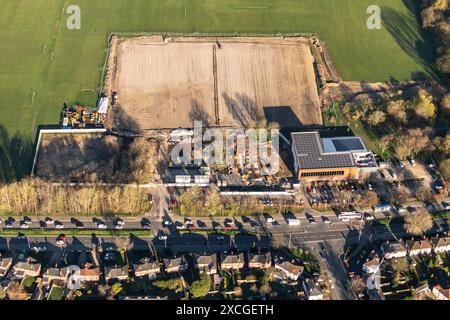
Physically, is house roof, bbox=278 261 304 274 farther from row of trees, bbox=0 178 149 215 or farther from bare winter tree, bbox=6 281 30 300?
bare winter tree, bbox=6 281 30 300

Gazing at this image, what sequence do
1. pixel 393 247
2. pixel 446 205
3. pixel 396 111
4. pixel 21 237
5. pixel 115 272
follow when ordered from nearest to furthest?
1. pixel 115 272
2. pixel 393 247
3. pixel 21 237
4. pixel 446 205
5. pixel 396 111

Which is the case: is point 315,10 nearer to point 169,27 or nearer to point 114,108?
point 169,27

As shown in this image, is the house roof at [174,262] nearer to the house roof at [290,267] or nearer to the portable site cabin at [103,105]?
the house roof at [290,267]

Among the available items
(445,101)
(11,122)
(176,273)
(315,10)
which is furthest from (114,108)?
(445,101)

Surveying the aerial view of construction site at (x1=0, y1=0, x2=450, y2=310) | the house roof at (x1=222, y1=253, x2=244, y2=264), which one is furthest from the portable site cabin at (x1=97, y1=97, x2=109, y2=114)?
the house roof at (x1=222, y1=253, x2=244, y2=264)

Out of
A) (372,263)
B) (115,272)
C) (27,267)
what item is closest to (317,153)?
(372,263)

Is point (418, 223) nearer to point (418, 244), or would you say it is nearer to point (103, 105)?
point (418, 244)
